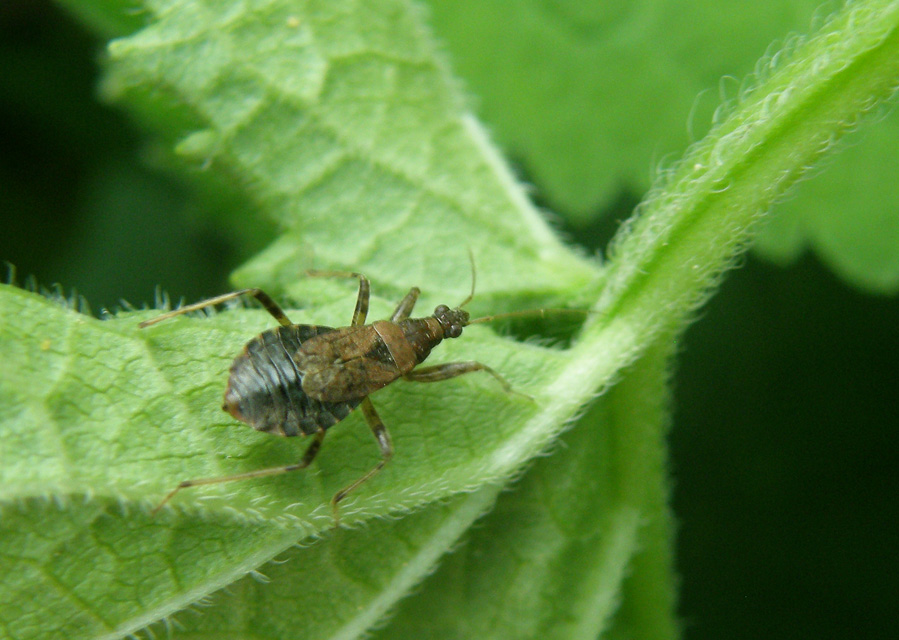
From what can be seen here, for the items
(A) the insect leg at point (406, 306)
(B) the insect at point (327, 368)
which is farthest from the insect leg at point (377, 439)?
(A) the insect leg at point (406, 306)

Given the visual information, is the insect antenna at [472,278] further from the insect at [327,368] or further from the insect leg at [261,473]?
the insect leg at [261,473]

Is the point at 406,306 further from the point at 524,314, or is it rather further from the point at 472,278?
the point at 524,314

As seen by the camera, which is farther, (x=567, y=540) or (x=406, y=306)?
(x=406, y=306)

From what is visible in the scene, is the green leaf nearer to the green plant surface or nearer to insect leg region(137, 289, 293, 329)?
insect leg region(137, 289, 293, 329)

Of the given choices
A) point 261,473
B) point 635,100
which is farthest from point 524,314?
point 635,100

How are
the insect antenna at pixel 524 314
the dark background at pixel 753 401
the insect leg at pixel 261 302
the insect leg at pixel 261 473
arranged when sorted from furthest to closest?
the dark background at pixel 753 401 → the insect antenna at pixel 524 314 → the insect leg at pixel 261 302 → the insect leg at pixel 261 473

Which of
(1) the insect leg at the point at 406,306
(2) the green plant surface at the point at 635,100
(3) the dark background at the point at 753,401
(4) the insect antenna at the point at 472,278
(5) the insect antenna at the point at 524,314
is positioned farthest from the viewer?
(3) the dark background at the point at 753,401
